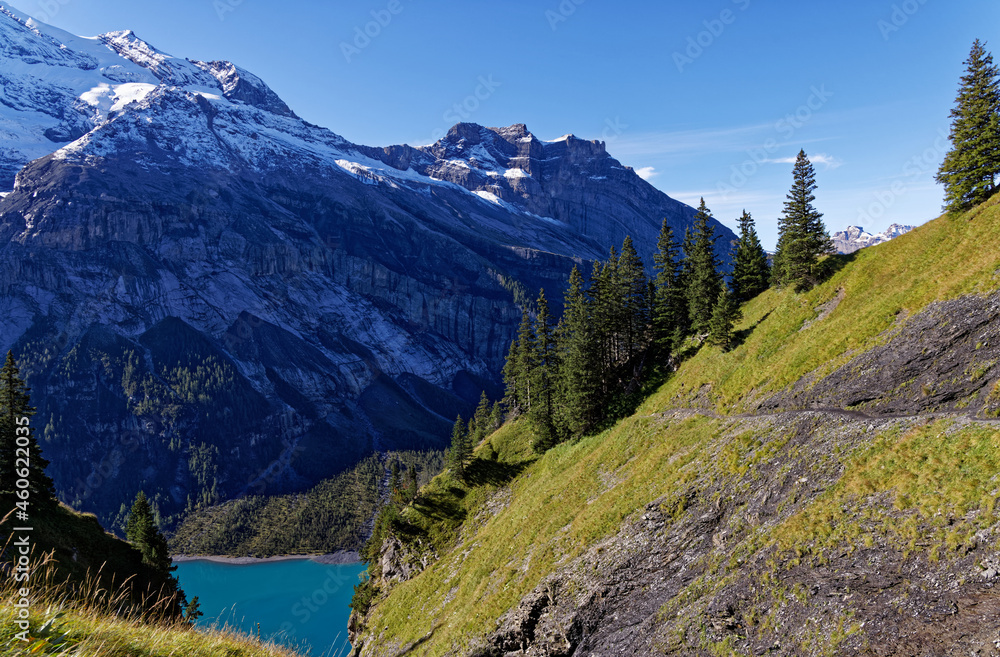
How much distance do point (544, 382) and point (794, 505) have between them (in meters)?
39.3

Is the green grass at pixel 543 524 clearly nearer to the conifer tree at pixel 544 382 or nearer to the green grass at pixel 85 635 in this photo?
the conifer tree at pixel 544 382

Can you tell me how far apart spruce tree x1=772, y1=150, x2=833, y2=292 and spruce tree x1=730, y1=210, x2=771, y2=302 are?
343 inches

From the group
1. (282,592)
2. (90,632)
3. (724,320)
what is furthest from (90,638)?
(282,592)

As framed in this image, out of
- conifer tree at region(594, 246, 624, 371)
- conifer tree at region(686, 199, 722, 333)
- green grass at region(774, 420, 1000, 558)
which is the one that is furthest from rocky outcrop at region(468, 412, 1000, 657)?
conifer tree at region(594, 246, 624, 371)

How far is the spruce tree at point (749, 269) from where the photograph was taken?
53250mm

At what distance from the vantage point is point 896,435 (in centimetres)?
2091

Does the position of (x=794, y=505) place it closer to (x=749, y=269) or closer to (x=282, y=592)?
(x=749, y=269)

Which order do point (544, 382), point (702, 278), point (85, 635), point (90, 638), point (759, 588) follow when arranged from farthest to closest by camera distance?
point (544, 382) → point (702, 278) → point (759, 588) → point (85, 635) → point (90, 638)

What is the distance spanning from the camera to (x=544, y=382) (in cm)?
5981

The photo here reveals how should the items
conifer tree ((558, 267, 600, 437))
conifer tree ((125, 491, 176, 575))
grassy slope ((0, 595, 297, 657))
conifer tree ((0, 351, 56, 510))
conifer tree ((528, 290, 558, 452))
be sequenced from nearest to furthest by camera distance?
grassy slope ((0, 595, 297, 657)) < conifer tree ((0, 351, 56, 510)) < conifer tree ((125, 491, 176, 575)) < conifer tree ((558, 267, 600, 437)) < conifer tree ((528, 290, 558, 452))

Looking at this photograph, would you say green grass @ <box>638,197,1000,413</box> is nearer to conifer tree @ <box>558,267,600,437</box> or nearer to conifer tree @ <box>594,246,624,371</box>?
conifer tree @ <box>558,267,600,437</box>

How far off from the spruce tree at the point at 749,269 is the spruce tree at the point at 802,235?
28.6ft

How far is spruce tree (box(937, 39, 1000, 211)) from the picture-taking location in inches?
1282

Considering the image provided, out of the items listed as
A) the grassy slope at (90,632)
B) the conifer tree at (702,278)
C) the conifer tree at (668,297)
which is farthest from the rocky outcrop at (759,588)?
the conifer tree at (668,297)
